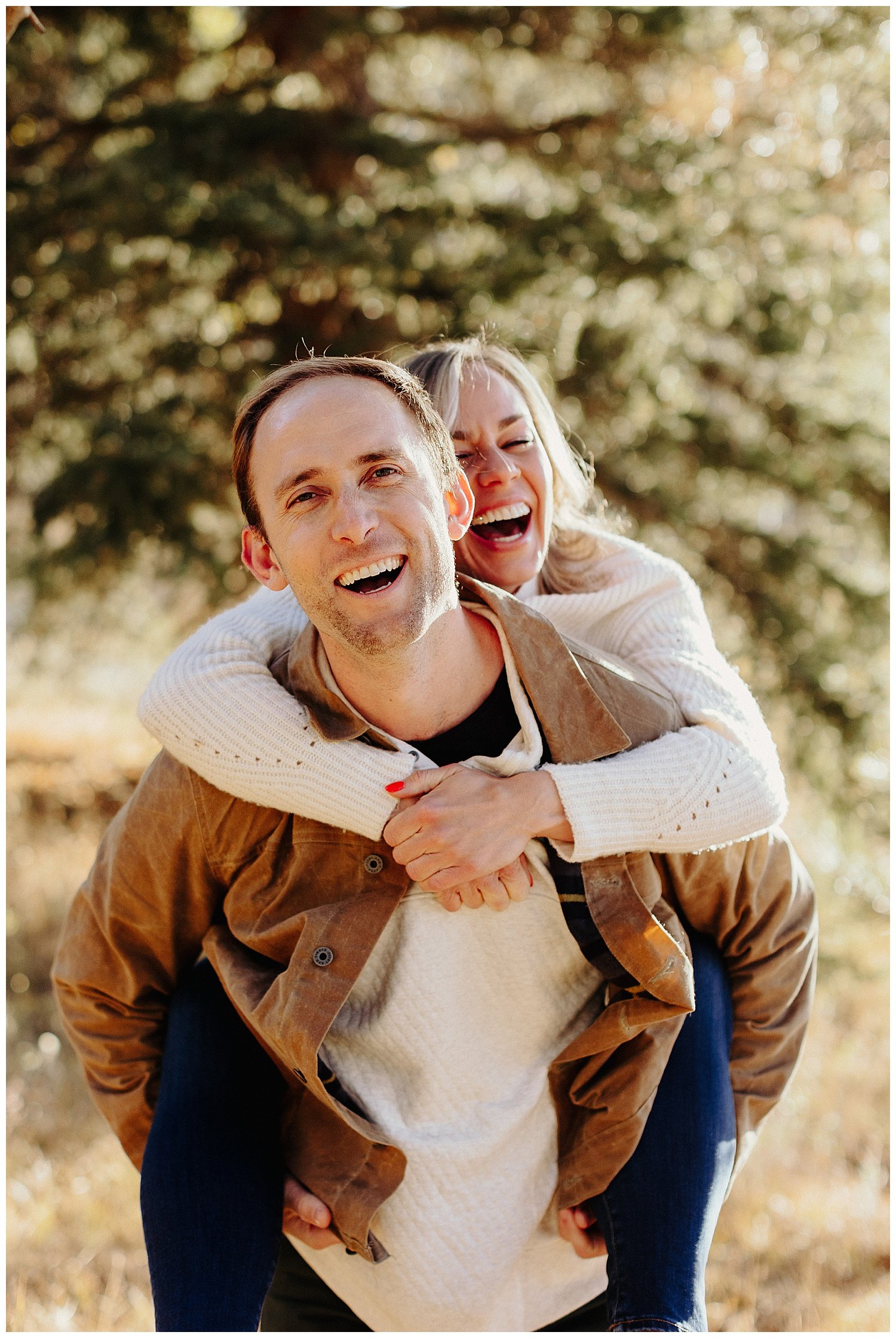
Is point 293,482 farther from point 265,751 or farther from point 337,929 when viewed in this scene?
point 337,929

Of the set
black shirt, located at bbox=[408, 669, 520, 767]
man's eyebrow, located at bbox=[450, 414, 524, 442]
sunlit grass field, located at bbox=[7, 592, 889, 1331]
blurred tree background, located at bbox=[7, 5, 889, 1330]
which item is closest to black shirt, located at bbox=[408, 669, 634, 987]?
black shirt, located at bbox=[408, 669, 520, 767]

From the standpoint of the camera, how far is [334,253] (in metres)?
4.19

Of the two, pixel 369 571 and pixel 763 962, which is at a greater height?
pixel 369 571

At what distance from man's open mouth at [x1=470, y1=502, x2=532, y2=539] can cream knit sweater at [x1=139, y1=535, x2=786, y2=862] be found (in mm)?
597

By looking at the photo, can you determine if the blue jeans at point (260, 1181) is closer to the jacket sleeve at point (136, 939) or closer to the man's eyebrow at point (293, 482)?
the jacket sleeve at point (136, 939)

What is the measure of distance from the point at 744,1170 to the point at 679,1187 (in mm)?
2438

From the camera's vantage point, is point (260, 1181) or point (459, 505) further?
point (459, 505)

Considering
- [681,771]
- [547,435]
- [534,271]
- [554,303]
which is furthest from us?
[554,303]

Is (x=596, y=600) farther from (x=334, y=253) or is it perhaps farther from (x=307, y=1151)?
(x=334, y=253)

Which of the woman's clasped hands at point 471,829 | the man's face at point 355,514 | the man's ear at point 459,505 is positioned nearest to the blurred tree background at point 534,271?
the man's ear at point 459,505

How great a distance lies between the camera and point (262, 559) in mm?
1979

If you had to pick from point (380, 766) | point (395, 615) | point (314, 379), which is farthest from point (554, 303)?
point (380, 766)

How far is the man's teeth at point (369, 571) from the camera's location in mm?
1787

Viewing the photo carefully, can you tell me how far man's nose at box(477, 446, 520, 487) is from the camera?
2.35m
